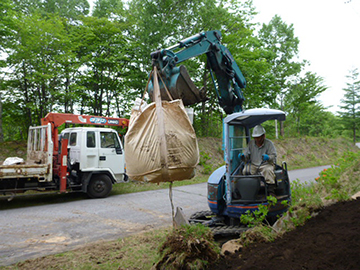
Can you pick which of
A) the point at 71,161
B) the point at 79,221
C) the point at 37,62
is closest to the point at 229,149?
the point at 79,221

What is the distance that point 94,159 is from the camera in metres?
9.73

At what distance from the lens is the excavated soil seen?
2.59 m

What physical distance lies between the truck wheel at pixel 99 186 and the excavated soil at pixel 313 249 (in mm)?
7228

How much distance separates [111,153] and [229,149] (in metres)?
6.08

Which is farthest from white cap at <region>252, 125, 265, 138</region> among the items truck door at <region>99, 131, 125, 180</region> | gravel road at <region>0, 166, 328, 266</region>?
truck door at <region>99, 131, 125, 180</region>

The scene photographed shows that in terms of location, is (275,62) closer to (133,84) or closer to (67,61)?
(133,84)

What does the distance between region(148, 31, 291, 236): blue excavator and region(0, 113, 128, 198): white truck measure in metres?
4.92

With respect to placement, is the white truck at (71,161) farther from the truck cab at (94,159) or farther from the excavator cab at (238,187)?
the excavator cab at (238,187)

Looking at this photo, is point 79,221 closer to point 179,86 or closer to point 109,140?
point 109,140

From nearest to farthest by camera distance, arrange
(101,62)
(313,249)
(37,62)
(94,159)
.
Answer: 1. (313,249)
2. (94,159)
3. (37,62)
4. (101,62)

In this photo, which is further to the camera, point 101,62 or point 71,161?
point 101,62

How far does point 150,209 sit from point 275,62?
2040 cm

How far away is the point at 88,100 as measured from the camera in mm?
17422

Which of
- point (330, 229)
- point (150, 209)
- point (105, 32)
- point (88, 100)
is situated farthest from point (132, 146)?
point (88, 100)
